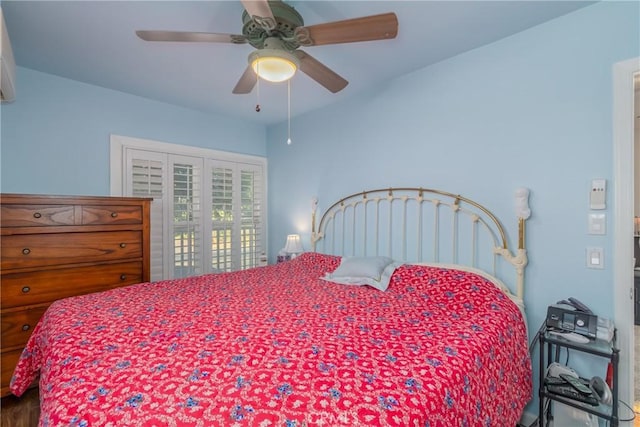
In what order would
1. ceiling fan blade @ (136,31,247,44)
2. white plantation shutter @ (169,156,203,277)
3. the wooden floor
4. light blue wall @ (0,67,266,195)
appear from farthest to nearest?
white plantation shutter @ (169,156,203,277) → light blue wall @ (0,67,266,195) → the wooden floor → ceiling fan blade @ (136,31,247,44)

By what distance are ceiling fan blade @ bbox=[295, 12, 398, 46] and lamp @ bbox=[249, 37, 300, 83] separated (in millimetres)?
102

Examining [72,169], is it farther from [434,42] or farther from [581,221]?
[581,221]

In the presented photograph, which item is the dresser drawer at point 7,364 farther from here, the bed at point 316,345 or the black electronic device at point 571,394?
the black electronic device at point 571,394

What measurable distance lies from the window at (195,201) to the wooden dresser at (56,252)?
628mm

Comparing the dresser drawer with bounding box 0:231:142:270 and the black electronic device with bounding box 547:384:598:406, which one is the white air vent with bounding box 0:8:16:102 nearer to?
the dresser drawer with bounding box 0:231:142:270

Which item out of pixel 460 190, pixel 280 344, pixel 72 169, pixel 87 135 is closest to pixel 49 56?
pixel 87 135

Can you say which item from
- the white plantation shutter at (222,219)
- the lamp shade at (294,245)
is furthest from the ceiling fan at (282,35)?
the white plantation shutter at (222,219)

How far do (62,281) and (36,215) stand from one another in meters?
0.50

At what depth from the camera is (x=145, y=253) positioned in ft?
8.62

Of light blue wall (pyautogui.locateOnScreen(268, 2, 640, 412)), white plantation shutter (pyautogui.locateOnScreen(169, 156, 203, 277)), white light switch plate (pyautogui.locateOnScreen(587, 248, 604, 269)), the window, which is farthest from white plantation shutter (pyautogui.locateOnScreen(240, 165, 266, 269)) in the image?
white light switch plate (pyautogui.locateOnScreen(587, 248, 604, 269))

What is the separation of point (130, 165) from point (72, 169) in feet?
1.49

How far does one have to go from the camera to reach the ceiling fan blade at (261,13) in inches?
48.6

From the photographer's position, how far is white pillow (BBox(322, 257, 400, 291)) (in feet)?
7.33

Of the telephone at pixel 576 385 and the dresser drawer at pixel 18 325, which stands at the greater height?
Answer: the dresser drawer at pixel 18 325
